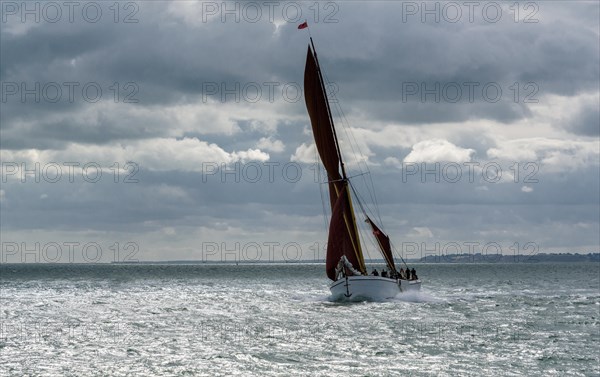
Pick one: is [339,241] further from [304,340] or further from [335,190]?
[304,340]

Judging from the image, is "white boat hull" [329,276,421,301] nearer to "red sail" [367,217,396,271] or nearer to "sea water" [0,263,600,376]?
"sea water" [0,263,600,376]

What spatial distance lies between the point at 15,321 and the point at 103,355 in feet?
62.3

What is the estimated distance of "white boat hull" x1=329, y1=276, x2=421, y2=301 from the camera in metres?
62.0

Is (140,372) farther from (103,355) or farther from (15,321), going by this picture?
(15,321)

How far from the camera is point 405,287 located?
6819 cm

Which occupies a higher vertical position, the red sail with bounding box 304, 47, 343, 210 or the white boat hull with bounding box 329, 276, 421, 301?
the red sail with bounding box 304, 47, 343, 210

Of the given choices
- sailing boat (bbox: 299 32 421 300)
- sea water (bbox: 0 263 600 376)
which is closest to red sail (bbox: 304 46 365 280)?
sailing boat (bbox: 299 32 421 300)

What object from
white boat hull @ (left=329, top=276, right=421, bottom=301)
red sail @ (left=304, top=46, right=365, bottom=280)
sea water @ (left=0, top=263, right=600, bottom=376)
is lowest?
sea water @ (left=0, top=263, right=600, bottom=376)

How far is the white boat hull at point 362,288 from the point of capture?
62.0m

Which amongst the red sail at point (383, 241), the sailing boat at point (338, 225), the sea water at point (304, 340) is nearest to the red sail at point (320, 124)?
the sailing boat at point (338, 225)

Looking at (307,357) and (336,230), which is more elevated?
(336,230)

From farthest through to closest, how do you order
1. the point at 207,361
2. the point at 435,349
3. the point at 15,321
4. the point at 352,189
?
the point at 352,189
the point at 15,321
the point at 435,349
the point at 207,361

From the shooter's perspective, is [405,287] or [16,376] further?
[405,287]

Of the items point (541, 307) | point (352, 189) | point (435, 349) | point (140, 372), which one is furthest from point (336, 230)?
point (140, 372)
